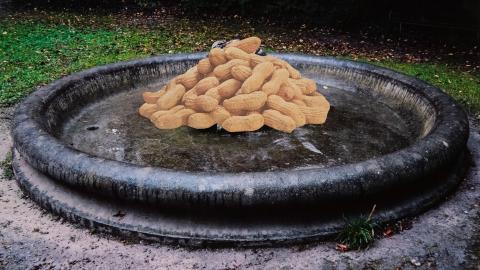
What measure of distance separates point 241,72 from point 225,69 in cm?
17

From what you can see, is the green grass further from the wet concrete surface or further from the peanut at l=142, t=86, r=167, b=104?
the peanut at l=142, t=86, r=167, b=104

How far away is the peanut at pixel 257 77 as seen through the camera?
4414mm

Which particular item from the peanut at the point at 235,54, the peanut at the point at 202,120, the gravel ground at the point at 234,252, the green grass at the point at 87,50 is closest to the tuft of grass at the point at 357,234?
the gravel ground at the point at 234,252

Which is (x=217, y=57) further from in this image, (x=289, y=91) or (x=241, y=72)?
(x=289, y=91)

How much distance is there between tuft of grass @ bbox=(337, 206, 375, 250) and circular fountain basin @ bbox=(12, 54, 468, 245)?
0.06 m

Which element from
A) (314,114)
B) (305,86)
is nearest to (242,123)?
(314,114)

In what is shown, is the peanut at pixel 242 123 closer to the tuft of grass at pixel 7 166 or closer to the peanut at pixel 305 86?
the peanut at pixel 305 86

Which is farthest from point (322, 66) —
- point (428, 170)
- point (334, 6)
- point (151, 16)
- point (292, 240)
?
point (151, 16)

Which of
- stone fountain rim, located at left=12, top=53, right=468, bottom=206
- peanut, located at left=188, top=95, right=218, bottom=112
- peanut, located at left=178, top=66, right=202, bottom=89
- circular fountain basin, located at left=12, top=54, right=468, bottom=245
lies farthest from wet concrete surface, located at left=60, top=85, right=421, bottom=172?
stone fountain rim, located at left=12, top=53, right=468, bottom=206

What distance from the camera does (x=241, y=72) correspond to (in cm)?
450

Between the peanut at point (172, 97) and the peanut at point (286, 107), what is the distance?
2.86 ft

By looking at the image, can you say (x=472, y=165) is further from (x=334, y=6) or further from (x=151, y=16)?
(x=151, y=16)

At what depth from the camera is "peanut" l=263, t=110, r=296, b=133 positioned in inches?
176

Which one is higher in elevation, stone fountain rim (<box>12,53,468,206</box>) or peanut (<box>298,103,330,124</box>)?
stone fountain rim (<box>12,53,468,206</box>)
